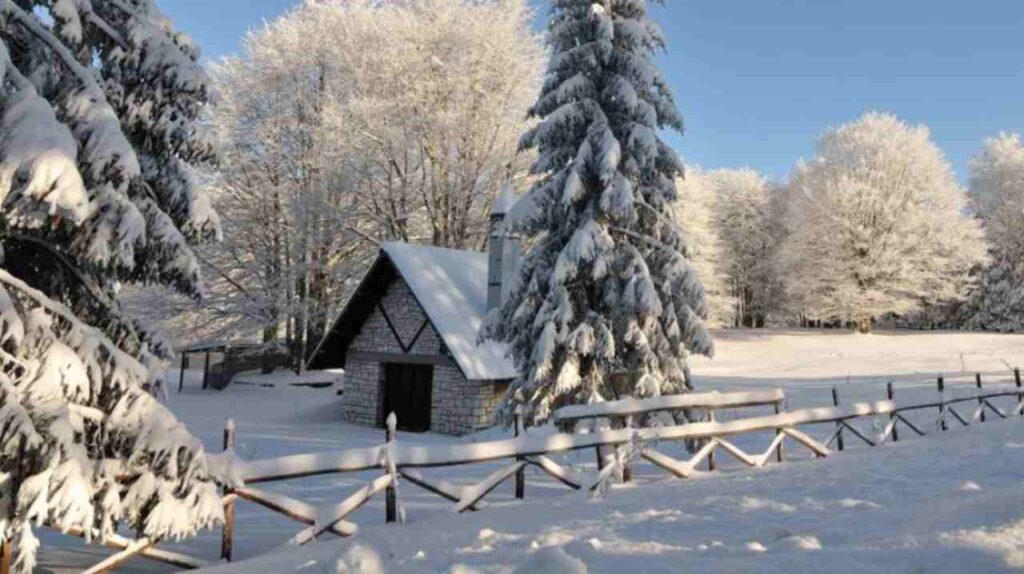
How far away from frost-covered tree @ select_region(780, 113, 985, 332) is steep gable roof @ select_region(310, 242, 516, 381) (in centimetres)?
2391

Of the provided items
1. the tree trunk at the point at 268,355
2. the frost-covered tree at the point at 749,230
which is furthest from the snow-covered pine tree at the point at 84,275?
the frost-covered tree at the point at 749,230

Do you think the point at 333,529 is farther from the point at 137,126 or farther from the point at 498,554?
the point at 137,126

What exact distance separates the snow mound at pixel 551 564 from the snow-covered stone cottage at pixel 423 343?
45.1 feet

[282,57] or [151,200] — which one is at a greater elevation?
[282,57]

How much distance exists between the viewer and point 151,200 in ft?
24.4

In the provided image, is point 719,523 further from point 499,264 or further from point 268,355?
point 268,355

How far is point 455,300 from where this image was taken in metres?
20.8

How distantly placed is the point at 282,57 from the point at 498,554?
1143 inches

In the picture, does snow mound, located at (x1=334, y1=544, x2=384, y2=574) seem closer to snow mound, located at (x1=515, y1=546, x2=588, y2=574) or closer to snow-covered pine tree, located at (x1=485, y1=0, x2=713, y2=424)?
snow mound, located at (x1=515, y1=546, x2=588, y2=574)

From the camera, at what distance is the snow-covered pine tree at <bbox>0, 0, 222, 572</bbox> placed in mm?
4930

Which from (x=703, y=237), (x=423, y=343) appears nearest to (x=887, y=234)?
(x=703, y=237)

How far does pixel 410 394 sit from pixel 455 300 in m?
3.09

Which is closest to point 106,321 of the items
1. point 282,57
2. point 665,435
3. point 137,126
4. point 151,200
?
point 151,200

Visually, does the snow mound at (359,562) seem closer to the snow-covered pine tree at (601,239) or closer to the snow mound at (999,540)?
the snow mound at (999,540)
